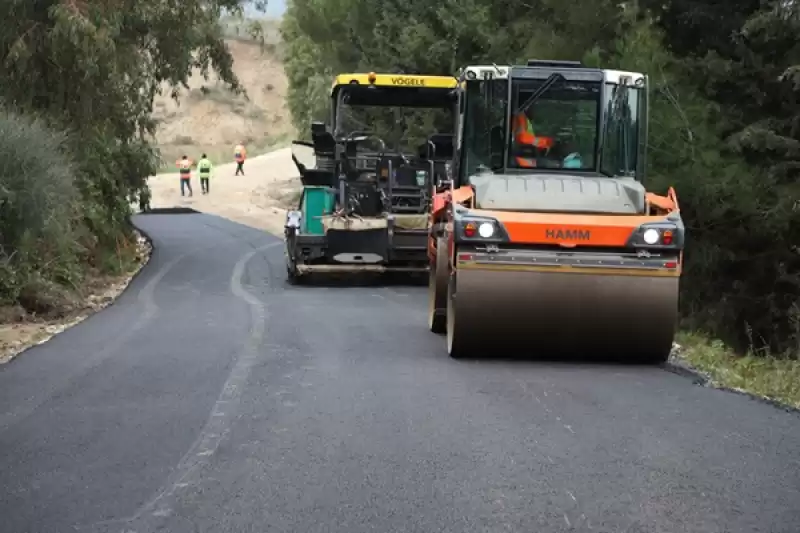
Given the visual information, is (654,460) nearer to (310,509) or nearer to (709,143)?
(310,509)

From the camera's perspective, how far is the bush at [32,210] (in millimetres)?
13242

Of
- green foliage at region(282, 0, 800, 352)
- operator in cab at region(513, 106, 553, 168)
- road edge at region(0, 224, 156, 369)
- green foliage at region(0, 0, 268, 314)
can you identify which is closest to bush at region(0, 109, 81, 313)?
green foliage at region(0, 0, 268, 314)

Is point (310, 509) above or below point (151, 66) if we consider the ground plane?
below

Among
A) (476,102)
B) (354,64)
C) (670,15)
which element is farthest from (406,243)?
(354,64)

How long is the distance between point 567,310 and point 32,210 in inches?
301

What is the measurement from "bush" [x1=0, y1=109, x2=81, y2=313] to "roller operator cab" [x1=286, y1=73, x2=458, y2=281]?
12.8 ft

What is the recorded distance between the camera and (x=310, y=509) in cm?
514

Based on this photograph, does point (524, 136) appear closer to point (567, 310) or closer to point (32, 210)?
point (567, 310)

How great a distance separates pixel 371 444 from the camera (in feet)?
20.8

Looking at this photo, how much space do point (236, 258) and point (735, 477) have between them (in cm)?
1846

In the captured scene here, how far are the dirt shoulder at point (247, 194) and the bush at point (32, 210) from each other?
48.5 ft

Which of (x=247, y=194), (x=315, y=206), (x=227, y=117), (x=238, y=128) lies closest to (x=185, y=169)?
(x=247, y=194)

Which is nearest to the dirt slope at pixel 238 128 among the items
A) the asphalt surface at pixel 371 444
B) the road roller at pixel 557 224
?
the road roller at pixel 557 224

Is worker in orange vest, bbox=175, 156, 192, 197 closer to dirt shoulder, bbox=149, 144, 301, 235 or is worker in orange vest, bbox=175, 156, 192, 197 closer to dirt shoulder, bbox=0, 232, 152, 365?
dirt shoulder, bbox=149, 144, 301, 235
